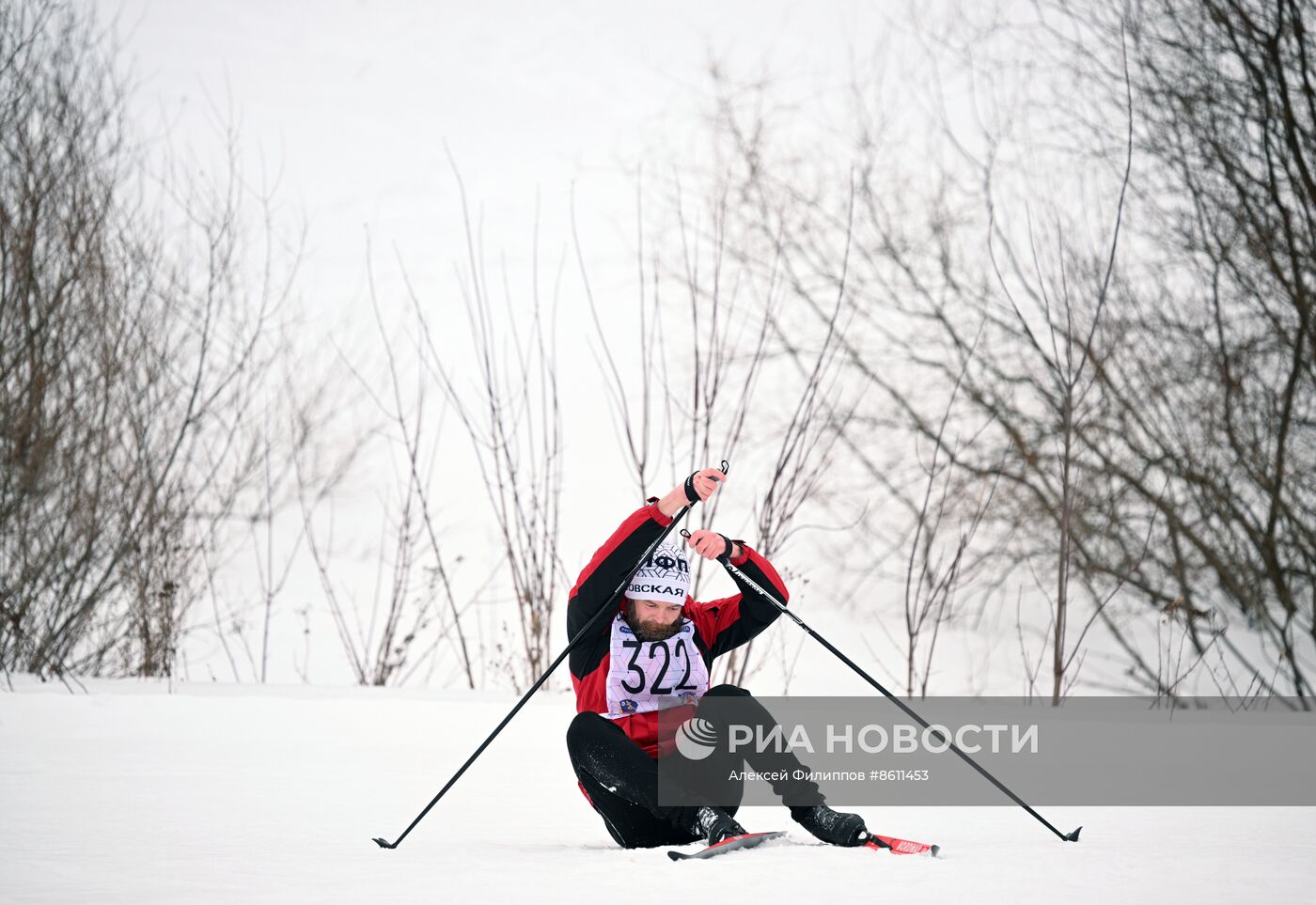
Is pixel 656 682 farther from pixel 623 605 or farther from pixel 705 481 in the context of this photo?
pixel 705 481

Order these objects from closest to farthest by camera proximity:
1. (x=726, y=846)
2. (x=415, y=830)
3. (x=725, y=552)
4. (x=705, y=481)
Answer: (x=726, y=846) → (x=705, y=481) → (x=725, y=552) → (x=415, y=830)

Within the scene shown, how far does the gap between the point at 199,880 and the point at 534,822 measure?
3.04 ft

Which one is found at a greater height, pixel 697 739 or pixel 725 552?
pixel 725 552

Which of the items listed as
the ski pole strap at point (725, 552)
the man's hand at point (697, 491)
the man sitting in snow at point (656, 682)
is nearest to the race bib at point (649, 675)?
the man sitting in snow at point (656, 682)

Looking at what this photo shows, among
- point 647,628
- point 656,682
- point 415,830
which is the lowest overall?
point 415,830

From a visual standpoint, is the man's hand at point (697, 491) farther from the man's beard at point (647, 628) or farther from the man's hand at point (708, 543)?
the man's beard at point (647, 628)

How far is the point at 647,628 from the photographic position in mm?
2221

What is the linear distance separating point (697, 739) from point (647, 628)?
24 centimetres

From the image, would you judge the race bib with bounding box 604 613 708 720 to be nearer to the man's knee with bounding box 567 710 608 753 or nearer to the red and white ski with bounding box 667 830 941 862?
the man's knee with bounding box 567 710 608 753

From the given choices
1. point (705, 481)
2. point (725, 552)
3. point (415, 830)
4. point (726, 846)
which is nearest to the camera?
point (726, 846)

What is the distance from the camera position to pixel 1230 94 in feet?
15.1

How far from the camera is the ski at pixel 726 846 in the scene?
74.2 inches

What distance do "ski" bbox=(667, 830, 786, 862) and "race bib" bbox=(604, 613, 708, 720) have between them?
1.10 feet

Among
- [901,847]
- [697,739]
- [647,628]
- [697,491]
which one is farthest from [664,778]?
[697,491]
